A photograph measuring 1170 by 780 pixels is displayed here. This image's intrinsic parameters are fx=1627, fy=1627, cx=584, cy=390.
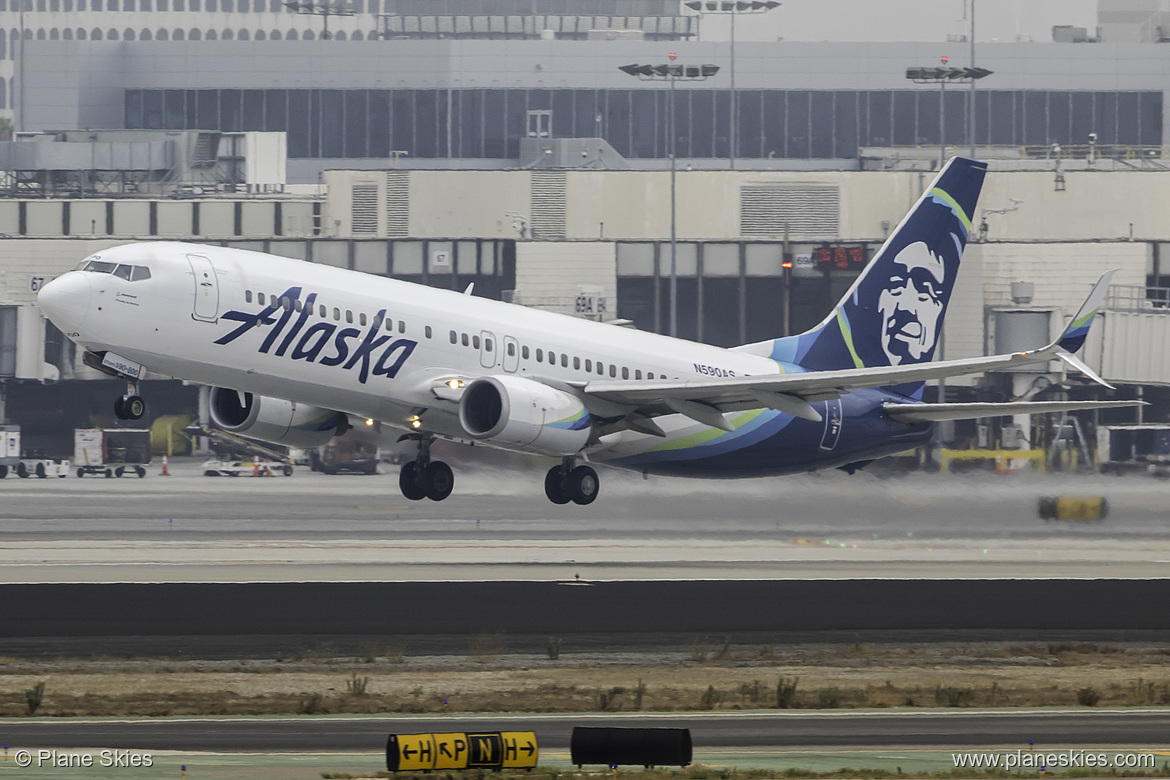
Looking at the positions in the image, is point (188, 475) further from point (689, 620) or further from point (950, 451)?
point (689, 620)

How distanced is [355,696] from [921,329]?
29.1 metres

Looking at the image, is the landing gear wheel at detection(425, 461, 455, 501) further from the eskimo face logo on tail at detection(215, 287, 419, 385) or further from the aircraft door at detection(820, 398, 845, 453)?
the aircraft door at detection(820, 398, 845, 453)

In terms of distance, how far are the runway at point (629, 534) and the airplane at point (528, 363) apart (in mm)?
3187

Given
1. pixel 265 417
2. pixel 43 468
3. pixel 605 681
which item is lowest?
pixel 605 681

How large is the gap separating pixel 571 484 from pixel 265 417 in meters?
8.42

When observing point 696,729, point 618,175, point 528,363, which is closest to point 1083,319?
point 528,363

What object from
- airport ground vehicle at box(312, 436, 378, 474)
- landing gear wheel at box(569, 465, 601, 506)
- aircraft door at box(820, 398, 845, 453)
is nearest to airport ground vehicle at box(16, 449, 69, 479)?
airport ground vehicle at box(312, 436, 378, 474)

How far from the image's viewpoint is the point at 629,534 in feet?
178

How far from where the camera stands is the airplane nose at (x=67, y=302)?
36.9m

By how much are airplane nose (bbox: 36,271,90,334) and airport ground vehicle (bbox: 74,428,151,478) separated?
134ft

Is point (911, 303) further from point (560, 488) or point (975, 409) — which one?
point (560, 488)

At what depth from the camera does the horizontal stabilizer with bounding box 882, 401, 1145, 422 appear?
43969 millimetres

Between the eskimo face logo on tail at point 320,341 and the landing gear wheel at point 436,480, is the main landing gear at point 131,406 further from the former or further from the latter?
the landing gear wheel at point 436,480

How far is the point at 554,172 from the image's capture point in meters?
96.8
